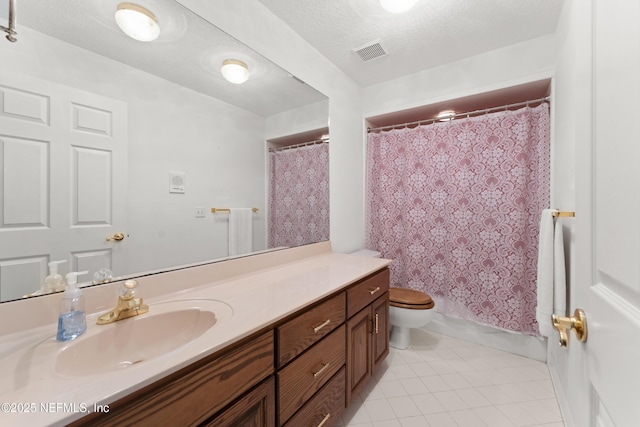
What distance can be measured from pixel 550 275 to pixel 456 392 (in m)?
0.90

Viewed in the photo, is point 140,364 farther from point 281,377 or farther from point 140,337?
point 281,377

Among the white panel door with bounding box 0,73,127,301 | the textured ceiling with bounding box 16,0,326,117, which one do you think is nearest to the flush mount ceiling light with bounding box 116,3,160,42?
the textured ceiling with bounding box 16,0,326,117

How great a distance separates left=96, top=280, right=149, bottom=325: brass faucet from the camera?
2.59 ft

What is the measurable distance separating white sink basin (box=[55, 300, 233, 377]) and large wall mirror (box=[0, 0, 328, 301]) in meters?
0.24

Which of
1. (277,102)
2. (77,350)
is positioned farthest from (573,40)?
(77,350)

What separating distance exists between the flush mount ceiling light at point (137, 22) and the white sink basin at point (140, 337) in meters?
1.08

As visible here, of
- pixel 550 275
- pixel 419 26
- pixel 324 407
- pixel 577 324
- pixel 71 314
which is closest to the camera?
pixel 577 324

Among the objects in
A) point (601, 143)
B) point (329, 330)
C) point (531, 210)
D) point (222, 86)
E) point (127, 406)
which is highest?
point (222, 86)

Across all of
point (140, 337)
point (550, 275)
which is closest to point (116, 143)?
point (140, 337)

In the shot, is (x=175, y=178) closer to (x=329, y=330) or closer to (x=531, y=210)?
(x=329, y=330)

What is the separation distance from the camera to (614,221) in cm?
42

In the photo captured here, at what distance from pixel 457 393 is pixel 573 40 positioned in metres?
2.03

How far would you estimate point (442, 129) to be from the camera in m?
2.10

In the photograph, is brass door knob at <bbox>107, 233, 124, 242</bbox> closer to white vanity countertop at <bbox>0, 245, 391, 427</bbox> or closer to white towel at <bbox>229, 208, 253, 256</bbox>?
white vanity countertop at <bbox>0, 245, 391, 427</bbox>
